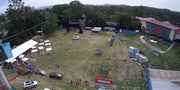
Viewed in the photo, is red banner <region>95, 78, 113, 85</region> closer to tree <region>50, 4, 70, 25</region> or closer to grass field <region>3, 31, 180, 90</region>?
grass field <region>3, 31, 180, 90</region>

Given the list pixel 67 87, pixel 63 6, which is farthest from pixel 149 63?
pixel 63 6

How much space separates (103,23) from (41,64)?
102ft

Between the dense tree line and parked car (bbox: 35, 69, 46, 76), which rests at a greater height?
the dense tree line

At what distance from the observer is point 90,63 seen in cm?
2517

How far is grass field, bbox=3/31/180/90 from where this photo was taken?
1975 centimetres

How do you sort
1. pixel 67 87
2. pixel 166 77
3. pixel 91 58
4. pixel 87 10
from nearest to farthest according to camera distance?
pixel 67 87, pixel 166 77, pixel 91 58, pixel 87 10

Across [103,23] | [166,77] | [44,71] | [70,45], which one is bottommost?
[166,77]

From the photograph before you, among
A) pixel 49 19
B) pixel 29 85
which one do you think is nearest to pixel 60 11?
pixel 49 19

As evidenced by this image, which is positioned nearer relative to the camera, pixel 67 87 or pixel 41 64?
pixel 67 87

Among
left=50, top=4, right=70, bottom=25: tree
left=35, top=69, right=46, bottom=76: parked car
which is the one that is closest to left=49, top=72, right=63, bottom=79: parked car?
left=35, top=69, right=46, bottom=76: parked car

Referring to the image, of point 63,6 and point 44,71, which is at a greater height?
point 63,6

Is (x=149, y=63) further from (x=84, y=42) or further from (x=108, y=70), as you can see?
(x=84, y=42)

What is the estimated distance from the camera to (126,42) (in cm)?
3553

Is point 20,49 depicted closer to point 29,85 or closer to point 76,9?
point 29,85
